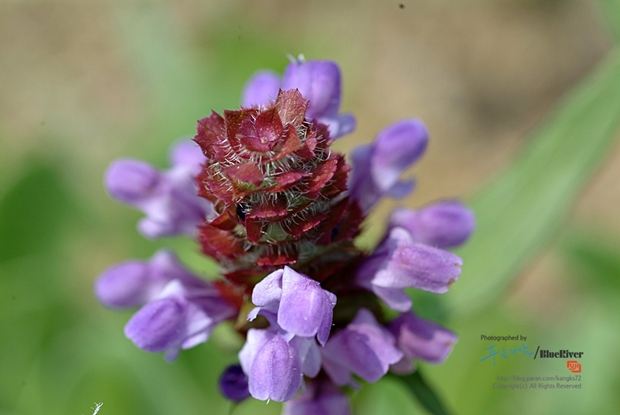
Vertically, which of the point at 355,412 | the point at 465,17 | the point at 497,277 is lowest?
the point at 355,412

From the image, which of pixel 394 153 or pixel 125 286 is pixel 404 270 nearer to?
pixel 394 153

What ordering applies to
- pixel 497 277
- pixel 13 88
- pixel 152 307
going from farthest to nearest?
pixel 13 88 < pixel 497 277 < pixel 152 307

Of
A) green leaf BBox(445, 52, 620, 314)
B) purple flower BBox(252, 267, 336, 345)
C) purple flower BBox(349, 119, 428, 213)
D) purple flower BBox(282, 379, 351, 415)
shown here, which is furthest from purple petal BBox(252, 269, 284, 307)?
green leaf BBox(445, 52, 620, 314)

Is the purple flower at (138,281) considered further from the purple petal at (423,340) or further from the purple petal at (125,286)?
the purple petal at (423,340)

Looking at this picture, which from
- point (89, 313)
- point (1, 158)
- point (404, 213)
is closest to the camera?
point (404, 213)

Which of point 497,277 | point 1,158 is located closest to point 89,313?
point 1,158

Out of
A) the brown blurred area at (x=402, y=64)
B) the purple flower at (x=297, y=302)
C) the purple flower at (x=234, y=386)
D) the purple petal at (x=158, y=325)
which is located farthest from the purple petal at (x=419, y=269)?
the brown blurred area at (x=402, y=64)

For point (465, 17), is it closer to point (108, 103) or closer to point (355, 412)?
point (108, 103)

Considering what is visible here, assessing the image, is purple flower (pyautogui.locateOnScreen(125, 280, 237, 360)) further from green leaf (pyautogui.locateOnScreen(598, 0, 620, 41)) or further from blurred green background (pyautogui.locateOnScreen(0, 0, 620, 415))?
green leaf (pyautogui.locateOnScreen(598, 0, 620, 41))
